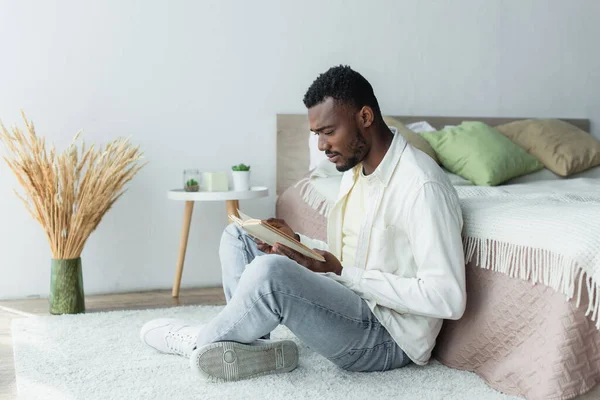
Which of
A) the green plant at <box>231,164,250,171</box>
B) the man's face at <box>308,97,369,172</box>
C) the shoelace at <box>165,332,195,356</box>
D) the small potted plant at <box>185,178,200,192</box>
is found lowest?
the shoelace at <box>165,332,195,356</box>

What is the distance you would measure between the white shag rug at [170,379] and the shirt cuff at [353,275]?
0.27 meters

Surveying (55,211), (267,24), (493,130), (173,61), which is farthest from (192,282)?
(493,130)

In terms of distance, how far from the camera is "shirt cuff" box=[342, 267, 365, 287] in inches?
75.7

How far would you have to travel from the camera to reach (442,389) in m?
1.88

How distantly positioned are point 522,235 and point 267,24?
204 cm

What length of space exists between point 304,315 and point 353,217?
0.41m

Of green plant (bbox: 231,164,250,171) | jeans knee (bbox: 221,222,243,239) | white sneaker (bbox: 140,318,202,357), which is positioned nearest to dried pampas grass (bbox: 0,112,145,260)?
green plant (bbox: 231,164,250,171)

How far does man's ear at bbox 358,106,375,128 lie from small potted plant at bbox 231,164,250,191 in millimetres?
1382

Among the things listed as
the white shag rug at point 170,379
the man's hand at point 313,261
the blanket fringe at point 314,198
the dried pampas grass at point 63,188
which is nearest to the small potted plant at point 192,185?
the dried pampas grass at point 63,188

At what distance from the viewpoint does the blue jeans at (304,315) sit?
70.5 inches

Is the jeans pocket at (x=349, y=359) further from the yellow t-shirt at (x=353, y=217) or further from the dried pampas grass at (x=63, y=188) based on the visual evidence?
the dried pampas grass at (x=63, y=188)

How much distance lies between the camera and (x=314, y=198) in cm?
304

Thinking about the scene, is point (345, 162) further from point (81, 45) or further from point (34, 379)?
point (81, 45)

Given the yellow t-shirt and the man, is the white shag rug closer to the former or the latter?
the man
